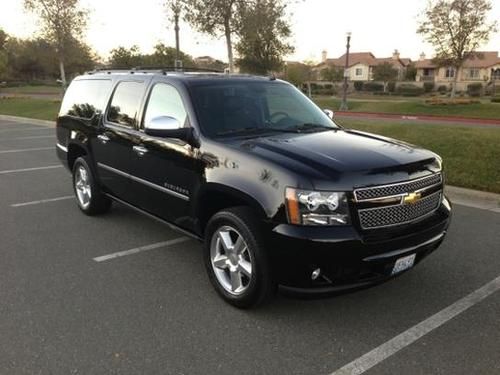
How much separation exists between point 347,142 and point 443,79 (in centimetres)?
7899

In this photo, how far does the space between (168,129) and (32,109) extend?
81.9ft

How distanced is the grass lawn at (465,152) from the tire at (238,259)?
4951 mm

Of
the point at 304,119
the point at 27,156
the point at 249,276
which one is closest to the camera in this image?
the point at 249,276

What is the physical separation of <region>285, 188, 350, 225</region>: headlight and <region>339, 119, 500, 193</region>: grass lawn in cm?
484

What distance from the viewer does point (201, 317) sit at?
12.0 feet

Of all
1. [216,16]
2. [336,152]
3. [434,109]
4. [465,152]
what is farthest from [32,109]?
[336,152]

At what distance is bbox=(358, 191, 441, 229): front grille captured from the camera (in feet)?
10.8

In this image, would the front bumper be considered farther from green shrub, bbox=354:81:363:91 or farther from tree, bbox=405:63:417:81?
tree, bbox=405:63:417:81

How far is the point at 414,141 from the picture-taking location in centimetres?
981

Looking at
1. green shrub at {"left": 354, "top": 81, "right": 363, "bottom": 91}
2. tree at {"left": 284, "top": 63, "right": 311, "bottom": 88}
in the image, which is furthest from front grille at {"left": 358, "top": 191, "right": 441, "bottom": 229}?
green shrub at {"left": 354, "top": 81, "right": 363, "bottom": 91}

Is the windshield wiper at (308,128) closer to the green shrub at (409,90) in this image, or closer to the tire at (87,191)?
the tire at (87,191)

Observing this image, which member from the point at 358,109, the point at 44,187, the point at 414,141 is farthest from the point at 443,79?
the point at 44,187

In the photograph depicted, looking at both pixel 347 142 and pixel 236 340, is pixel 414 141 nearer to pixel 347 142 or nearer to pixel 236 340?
pixel 347 142

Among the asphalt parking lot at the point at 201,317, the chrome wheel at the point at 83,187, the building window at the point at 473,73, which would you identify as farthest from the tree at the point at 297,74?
the asphalt parking lot at the point at 201,317
